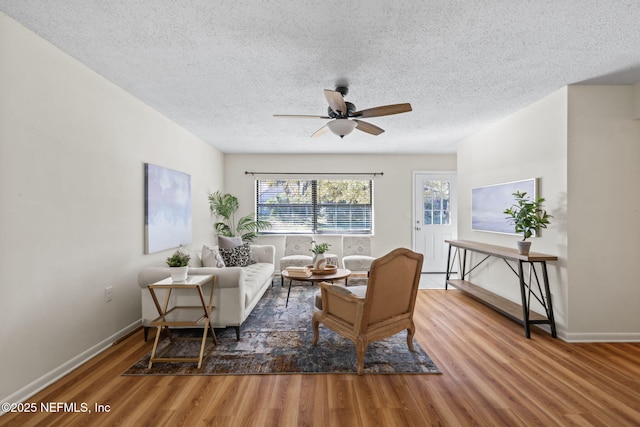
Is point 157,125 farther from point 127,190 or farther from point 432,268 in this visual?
point 432,268

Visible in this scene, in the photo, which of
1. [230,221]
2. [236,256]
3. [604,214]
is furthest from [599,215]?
[230,221]

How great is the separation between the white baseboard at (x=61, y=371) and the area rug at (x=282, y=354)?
442 millimetres

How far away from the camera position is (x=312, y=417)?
5.81 ft

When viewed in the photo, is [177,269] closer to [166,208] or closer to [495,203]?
[166,208]

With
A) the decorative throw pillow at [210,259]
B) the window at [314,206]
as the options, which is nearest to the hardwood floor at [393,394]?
the decorative throw pillow at [210,259]

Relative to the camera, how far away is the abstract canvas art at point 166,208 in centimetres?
325

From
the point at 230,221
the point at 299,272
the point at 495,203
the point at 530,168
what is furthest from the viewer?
the point at 230,221

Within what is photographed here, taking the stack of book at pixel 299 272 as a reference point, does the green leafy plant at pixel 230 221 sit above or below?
above

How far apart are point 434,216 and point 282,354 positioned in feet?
14.9

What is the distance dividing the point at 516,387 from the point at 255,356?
2037mm

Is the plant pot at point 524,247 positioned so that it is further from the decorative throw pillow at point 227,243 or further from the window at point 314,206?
the decorative throw pillow at point 227,243

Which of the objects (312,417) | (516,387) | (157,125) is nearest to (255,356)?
(312,417)

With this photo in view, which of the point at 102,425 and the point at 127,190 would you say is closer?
the point at 102,425

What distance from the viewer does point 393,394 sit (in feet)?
6.55
